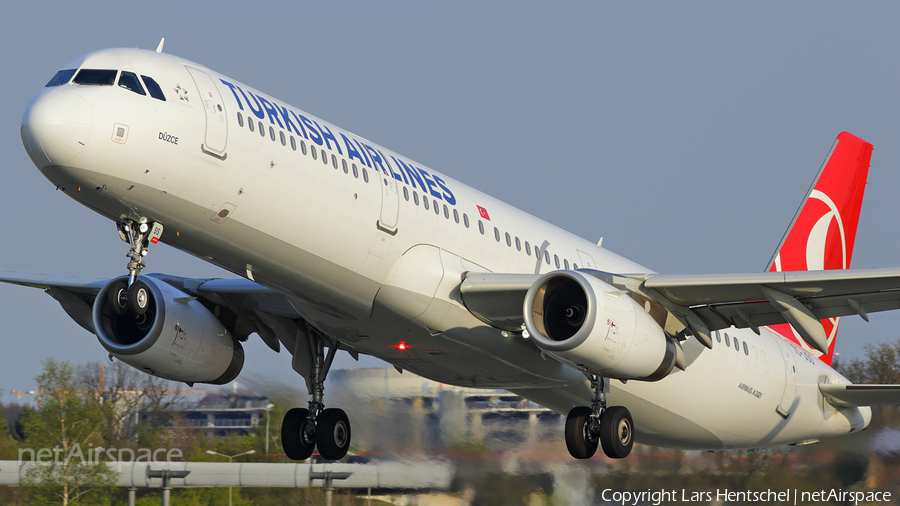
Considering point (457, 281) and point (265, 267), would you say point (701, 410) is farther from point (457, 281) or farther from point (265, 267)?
point (265, 267)

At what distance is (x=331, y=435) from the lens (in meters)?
20.2

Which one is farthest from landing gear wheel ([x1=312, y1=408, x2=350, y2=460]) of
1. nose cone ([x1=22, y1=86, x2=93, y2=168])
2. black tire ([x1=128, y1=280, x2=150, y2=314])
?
nose cone ([x1=22, y1=86, x2=93, y2=168])

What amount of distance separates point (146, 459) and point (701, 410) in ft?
62.7

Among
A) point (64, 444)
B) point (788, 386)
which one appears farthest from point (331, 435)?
point (64, 444)

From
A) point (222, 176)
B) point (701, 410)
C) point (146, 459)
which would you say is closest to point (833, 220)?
point (701, 410)

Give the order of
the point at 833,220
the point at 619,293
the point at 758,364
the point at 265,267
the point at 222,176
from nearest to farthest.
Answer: the point at 222,176, the point at 265,267, the point at 619,293, the point at 758,364, the point at 833,220

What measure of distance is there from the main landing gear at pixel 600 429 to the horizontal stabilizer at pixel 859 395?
6217 millimetres

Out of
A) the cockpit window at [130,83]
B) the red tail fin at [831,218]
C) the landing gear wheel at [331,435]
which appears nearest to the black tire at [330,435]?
the landing gear wheel at [331,435]

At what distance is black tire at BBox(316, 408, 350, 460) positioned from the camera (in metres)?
20.2

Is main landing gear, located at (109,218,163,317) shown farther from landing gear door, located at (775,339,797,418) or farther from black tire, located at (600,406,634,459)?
landing gear door, located at (775,339,797,418)

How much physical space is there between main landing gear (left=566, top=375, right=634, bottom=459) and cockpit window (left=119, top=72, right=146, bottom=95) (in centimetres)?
952

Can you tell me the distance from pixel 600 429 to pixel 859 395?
755 cm

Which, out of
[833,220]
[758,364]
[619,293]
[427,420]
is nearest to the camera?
[619,293]

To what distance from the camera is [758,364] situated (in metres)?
21.7
